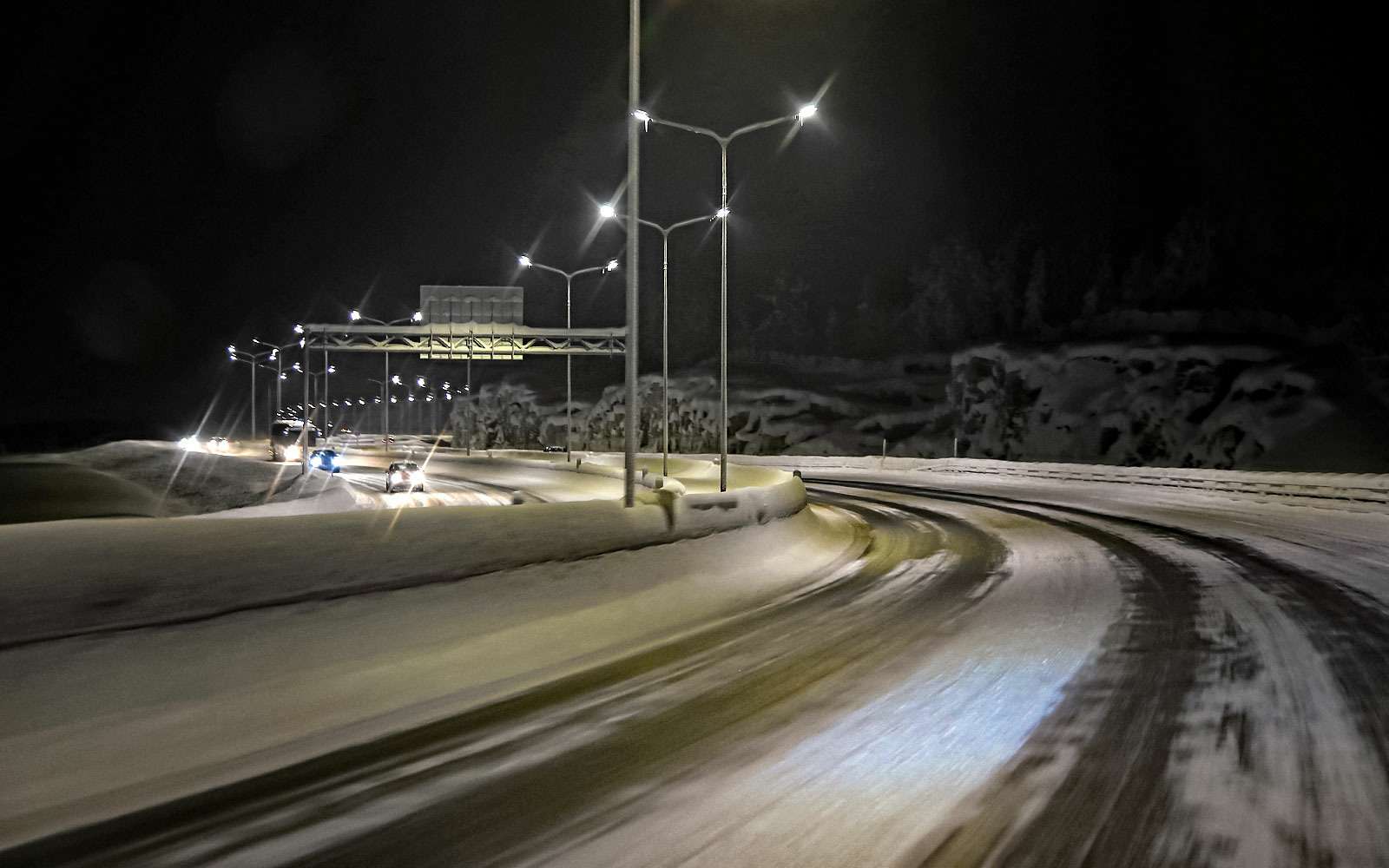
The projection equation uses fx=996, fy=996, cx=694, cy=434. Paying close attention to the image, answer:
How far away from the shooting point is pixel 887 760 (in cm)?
568

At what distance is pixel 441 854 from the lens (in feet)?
14.3

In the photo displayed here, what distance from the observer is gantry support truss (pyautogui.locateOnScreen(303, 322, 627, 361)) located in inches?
2692

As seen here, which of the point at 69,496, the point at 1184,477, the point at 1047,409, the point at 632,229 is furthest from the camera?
the point at 1047,409

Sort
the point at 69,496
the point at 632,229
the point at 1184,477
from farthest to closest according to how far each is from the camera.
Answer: the point at 69,496, the point at 1184,477, the point at 632,229

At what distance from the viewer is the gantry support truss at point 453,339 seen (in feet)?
224

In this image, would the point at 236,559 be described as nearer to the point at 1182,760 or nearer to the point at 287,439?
the point at 1182,760

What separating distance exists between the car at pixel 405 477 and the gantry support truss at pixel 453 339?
15544mm

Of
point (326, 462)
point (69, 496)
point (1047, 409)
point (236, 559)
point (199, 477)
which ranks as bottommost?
point (69, 496)

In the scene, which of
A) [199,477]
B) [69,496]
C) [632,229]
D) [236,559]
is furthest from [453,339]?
[236,559]

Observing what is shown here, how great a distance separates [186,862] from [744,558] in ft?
32.2

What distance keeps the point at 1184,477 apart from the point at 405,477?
1466 inches

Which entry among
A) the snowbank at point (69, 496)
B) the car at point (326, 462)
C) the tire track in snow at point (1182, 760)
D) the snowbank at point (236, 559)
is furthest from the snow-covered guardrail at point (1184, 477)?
the snowbank at point (69, 496)

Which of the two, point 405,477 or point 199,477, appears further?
point 199,477

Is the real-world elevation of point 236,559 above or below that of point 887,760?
above
